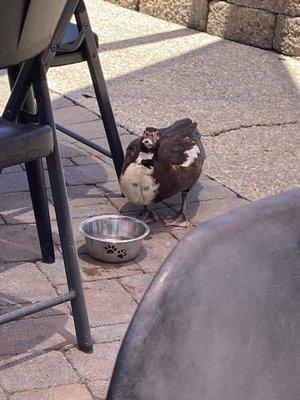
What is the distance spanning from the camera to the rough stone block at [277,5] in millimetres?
6676

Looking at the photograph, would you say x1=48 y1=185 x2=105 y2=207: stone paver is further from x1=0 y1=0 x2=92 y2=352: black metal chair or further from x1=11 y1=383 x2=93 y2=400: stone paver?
x1=11 y1=383 x2=93 y2=400: stone paver

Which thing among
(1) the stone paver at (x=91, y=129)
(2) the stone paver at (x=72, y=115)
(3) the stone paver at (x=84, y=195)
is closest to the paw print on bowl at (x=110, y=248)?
(3) the stone paver at (x=84, y=195)

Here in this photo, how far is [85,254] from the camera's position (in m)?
3.48

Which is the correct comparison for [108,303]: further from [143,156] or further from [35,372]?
[143,156]

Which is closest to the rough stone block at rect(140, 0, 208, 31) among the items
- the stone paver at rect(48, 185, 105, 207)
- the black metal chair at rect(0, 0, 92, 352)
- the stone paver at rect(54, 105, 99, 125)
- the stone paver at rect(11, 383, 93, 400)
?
the stone paver at rect(54, 105, 99, 125)

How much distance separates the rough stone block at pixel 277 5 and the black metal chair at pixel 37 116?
3.95m

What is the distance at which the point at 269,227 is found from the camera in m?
0.96

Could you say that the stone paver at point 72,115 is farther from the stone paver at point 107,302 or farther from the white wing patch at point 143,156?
the stone paver at point 107,302

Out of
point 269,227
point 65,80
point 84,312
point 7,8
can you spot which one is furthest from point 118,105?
point 269,227

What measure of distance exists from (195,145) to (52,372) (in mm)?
1373

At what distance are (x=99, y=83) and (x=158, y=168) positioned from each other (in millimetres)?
396

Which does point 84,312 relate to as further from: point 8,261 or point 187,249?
point 187,249

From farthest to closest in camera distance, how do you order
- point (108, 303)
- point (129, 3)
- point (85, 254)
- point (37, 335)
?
point (129, 3), point (85, 254), point (108, 303), point (37, 335)

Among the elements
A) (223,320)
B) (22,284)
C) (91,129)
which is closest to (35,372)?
(22,284)
